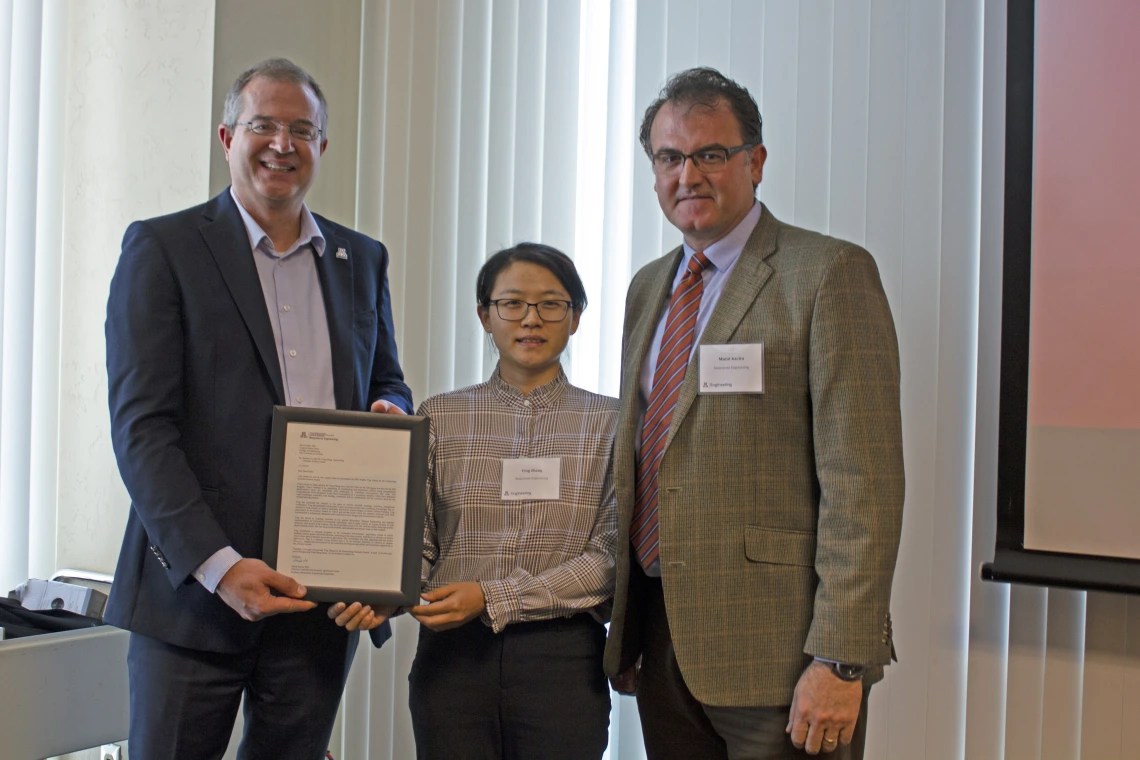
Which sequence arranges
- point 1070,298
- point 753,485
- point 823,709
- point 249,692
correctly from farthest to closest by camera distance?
point 1070,298
point 249,692
point 753,485
point 823,709

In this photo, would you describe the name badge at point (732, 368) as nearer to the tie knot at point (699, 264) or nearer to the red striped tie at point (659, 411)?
the red striped tie at point (659, 411)

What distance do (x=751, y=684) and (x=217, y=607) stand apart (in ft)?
3.34

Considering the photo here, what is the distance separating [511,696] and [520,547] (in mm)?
282

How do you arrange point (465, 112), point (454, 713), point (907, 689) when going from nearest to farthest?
point (454, 713) → point (907, 689) → point (465, 112)

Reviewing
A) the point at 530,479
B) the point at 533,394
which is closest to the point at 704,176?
the point at 533,394

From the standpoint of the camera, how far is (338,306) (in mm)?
1967

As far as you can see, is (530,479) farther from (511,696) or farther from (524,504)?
(511,696)

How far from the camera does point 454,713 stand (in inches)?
69.0

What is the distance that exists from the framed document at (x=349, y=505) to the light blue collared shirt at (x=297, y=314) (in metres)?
0.20

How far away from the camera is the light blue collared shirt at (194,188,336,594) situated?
1.88 m

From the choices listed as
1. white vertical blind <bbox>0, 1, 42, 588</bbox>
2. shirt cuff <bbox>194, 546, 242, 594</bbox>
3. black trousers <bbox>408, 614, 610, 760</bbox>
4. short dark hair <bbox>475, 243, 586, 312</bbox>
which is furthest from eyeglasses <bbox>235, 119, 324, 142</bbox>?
white vertical blind <bbox>0, 1, 42, 588</bbox>

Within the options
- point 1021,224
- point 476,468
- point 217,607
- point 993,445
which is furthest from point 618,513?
point 1021,224

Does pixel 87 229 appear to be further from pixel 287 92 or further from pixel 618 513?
pixel 618 513

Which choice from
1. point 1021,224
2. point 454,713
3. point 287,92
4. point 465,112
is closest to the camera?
point 454,713
